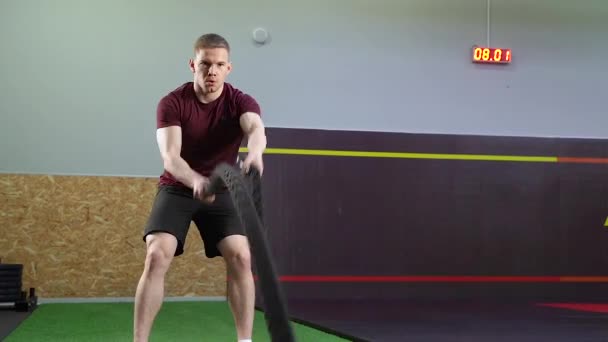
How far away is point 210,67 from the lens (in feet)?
12.2

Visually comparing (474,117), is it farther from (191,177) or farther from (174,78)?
(191,177)

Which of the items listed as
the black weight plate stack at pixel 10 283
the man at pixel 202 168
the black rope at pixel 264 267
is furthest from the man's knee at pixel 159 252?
the black weight plate stack at pixel 10 283

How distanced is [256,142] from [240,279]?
0.68 meters

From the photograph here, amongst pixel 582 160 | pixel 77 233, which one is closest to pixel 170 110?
pixel 77 233

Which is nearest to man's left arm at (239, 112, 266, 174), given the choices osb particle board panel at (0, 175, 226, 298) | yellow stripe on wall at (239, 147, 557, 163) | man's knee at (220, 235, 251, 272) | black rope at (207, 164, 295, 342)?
man's knee at (220, 235, 251, 272)

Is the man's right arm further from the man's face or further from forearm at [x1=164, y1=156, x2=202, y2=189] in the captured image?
the man's face

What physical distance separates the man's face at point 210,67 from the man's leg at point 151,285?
2.28 ft

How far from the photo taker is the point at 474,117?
8.20 m

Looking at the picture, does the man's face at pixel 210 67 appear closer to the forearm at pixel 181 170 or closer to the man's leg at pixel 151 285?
the forearm at pixel 181 170

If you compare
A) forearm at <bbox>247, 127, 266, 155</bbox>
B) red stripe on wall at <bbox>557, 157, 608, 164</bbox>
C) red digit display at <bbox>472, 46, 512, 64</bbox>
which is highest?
red digit display at <bbox>472, 46, 512, 64</bbox>

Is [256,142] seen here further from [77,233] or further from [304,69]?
[304,69]

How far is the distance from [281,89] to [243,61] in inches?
17.1

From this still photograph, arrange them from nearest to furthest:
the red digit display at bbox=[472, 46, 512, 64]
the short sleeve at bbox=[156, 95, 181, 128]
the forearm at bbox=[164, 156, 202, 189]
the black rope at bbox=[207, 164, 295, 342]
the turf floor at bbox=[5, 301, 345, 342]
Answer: the black rope at bbox=[207, 164, 295, 342] < the forearm at bbox=[164, 156, 202, 189] < the short sleeve at bbox=[156, 95, 181, 128] < the turf floor at bbox=[5, 301, 345, 342] < the red digit display at bbox=[472, 46, 512, 64]

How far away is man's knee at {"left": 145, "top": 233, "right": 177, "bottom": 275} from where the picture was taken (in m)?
3.68
